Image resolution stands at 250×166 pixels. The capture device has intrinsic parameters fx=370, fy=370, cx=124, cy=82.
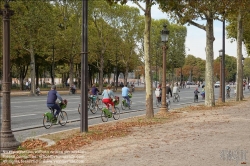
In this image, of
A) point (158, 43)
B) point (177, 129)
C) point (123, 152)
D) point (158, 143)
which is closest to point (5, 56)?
point (123, 152)

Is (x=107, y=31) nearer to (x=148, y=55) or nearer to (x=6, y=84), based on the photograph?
(x=148, y=55)

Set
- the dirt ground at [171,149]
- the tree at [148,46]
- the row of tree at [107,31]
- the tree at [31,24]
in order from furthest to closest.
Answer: the tree at [31,24]
the row of tree at [107,31]
the tree at [148,46]
the dirt ground at [171,149]

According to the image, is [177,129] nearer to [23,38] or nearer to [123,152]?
[123,152]

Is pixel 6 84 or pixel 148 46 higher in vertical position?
pixel 148 46

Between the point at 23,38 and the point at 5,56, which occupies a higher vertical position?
the point at 23,38

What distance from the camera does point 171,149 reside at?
26.9 ft

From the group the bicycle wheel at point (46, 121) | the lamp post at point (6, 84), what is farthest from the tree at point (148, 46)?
the lamp post at point (6, 84)

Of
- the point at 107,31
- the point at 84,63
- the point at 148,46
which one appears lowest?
the point at 84,63

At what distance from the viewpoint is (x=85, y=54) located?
417 inches

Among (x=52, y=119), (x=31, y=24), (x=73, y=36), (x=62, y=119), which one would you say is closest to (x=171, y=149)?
(x=52, y=119)

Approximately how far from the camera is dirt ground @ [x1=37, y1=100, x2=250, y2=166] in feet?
22.9

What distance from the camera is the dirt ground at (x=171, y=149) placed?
6.99 metres

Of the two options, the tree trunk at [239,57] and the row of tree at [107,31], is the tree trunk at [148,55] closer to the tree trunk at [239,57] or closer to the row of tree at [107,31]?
the row of tree at [107,31]

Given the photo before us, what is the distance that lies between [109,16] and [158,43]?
1821cm
